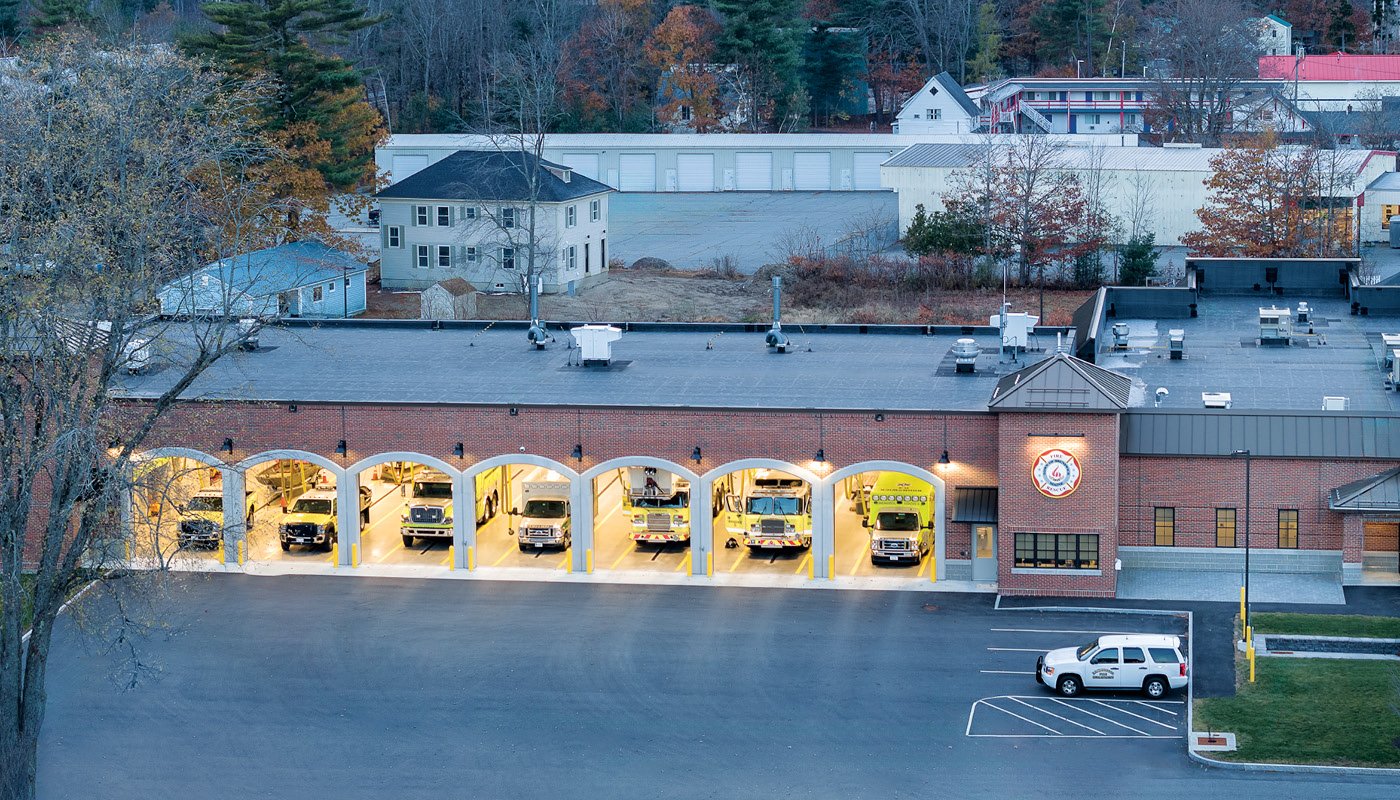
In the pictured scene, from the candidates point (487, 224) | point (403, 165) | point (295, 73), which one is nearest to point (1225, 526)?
point (487, 224)

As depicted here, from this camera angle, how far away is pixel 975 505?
4788 centimetres


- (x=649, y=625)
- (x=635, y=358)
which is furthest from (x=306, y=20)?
(x=649, y=625)

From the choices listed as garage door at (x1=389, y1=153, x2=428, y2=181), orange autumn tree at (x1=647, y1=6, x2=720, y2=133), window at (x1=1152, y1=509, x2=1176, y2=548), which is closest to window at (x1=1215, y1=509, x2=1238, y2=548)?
window at (x1=1152, y1=509, x2=1176, y2=548)

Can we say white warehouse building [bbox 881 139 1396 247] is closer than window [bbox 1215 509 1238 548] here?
No

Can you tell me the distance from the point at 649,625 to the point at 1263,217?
152 ft

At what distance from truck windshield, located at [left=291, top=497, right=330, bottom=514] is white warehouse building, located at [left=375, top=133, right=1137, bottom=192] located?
68.9m

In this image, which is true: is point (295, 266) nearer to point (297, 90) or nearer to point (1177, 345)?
point (297, 90)

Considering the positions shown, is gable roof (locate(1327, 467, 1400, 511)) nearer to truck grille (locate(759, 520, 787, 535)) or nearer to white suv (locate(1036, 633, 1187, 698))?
white suv (locate(1036, 633, 1187, 698))

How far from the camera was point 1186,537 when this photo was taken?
48031 millimetres

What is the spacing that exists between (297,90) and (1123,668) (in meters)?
57.6

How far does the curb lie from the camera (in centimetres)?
3566

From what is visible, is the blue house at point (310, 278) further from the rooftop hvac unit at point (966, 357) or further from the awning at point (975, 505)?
the awning at point (975, 505)

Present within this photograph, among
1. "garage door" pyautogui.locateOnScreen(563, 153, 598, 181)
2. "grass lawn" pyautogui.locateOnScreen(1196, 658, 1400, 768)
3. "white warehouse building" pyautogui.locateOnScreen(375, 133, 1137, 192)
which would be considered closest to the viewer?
"grass lawn" pyautogui.locateOnScreen(1196, 658, 1400, 768)

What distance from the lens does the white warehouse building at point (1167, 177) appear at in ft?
299
